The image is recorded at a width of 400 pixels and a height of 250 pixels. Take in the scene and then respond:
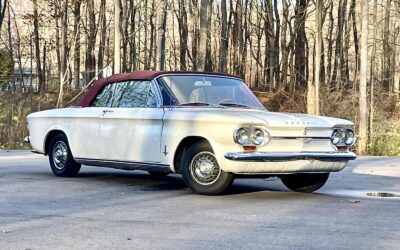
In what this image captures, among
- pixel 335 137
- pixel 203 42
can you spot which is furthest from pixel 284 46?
pixel 335 137

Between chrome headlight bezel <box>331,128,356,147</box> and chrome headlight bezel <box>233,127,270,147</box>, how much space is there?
106 cm

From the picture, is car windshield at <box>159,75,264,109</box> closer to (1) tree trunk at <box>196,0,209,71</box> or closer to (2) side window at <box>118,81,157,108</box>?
(2) side window at <box>118,81,157,108</box>

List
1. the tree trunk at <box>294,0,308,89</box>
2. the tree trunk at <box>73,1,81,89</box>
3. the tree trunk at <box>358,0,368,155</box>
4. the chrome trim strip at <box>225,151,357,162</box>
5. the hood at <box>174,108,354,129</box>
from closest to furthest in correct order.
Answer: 1. the chrome trim strip at <box>225,151,357,162</box>
2. the hood at <box>174,108,354,129</box>
3. the tree trunk at <box>358,0,368,155</box>
4. the tree trunk at <box>294,0,308,89</box>
5. the tree trunk at <box>73,1,81,89</box>

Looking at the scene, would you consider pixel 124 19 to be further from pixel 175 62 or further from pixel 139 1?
pixel 175 62

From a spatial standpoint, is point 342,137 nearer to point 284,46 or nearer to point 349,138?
point 349,138

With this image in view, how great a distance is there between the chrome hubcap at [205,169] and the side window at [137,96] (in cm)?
111

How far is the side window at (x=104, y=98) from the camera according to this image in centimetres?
983

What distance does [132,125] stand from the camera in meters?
9.05

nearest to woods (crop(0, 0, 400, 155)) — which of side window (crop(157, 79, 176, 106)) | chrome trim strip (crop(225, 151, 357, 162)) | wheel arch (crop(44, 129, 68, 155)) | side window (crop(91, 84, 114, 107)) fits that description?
wheel arch (crop(44, 129, 68, 155))

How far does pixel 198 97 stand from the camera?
8922 millimetres

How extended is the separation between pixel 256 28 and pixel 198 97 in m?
37.2

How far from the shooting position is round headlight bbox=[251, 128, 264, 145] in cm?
775

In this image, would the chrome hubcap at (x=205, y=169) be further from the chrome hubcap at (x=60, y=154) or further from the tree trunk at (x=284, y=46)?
the tree trunk at (x=284, y=46)

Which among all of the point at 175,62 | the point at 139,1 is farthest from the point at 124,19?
the point at 175,62
